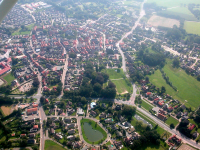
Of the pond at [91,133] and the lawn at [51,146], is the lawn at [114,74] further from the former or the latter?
the lawn at [51,146]

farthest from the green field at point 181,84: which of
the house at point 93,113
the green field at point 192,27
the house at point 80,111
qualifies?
the green field at point 192,27

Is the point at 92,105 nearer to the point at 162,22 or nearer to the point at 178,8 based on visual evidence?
the point at 162,22

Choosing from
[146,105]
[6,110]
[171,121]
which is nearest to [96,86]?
[146,105]

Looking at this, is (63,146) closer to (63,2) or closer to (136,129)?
(136,129)

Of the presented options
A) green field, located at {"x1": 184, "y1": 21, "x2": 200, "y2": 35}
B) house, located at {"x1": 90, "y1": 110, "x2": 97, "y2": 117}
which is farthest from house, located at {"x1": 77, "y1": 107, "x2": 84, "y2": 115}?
green field, located at {"x1": 184, "y1": 21, "x2": 200, "y2": 35}

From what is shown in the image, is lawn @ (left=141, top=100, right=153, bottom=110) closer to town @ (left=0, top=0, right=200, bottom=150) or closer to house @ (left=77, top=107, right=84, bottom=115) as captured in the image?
town @ (left=0, top=0, right=200, bottom=150)
